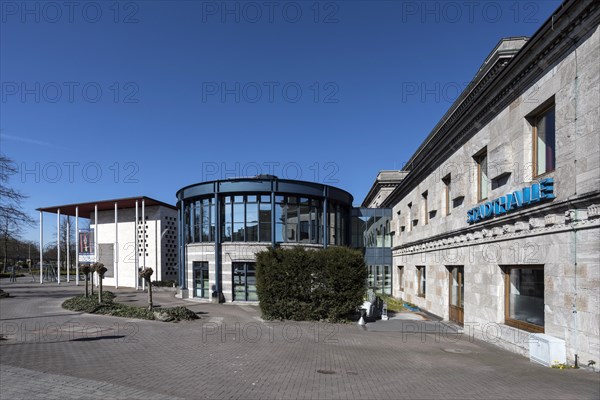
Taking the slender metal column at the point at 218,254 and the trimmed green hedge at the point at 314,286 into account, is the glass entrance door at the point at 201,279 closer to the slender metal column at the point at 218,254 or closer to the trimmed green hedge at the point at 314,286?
the slender metal column at the point at 218,254

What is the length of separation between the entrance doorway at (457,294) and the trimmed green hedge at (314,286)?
3.75m

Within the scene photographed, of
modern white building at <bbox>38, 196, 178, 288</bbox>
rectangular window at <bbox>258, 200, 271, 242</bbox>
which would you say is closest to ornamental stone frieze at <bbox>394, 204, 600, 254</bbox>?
rectangular window at <bbox>258, 200, 271, 242</bbox>

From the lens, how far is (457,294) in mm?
16594

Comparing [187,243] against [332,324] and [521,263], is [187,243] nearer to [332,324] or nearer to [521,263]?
[332,324]

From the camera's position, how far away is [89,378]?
25.4ft

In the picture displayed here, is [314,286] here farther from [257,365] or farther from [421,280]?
[421,280]

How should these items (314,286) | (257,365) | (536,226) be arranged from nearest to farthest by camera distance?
1. (257,365)
2. (536,226)
3. (314,286)

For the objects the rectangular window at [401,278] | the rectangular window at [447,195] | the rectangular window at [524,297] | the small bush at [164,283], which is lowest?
the small bush at [164,283]

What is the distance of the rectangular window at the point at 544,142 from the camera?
10250mm

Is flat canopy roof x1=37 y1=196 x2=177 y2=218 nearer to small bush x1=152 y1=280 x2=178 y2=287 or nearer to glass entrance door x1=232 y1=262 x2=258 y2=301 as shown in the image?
small bush x1=152 y1=280 x2=178 y2=287

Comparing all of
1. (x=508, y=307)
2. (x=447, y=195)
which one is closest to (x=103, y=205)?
(x=447, y=195)

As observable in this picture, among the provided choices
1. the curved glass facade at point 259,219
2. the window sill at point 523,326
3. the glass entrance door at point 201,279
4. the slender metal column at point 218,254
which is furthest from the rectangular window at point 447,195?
the glass entrance door at point 201,279

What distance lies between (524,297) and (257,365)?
7.59 metres

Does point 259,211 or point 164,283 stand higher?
point 259,211
